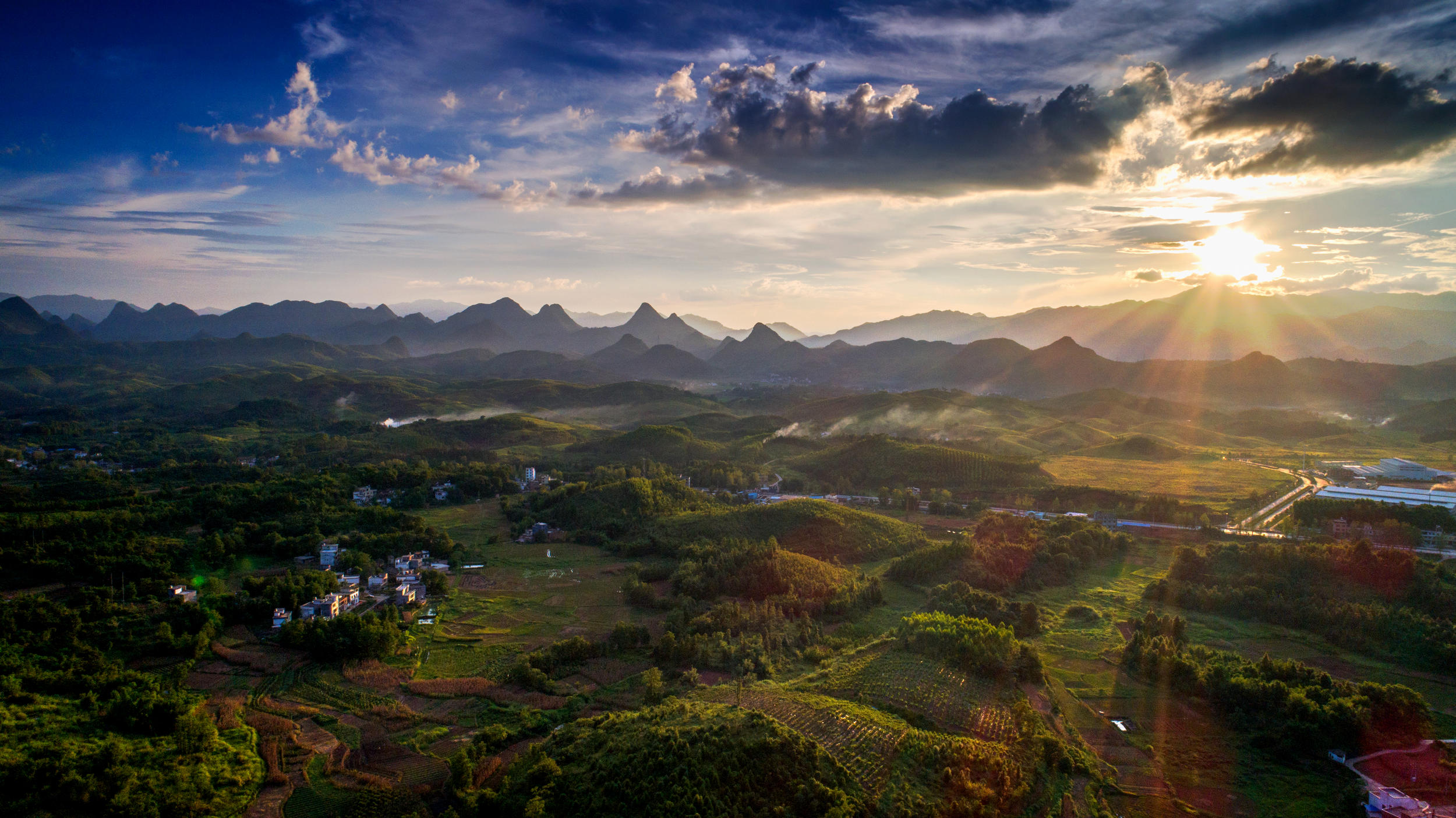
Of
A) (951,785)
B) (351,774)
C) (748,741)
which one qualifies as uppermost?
(748,741)

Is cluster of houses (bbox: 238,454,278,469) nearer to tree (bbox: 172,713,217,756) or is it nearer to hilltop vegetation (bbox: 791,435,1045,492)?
tree (bbox: 172,713,217,756)

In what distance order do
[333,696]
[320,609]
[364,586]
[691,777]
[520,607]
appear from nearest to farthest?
[691,777], [333,696], [320,609], [364,586], [520,607]

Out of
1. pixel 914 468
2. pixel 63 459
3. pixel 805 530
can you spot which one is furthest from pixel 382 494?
pixel 914 468

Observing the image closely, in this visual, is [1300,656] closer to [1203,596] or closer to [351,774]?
[1203,596]

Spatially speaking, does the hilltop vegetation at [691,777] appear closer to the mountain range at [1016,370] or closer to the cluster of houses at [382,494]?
the cluster of houses at [382,494]

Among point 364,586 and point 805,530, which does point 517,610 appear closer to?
point 364,586

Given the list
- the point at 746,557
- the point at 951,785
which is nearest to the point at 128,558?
the point at 746,557
